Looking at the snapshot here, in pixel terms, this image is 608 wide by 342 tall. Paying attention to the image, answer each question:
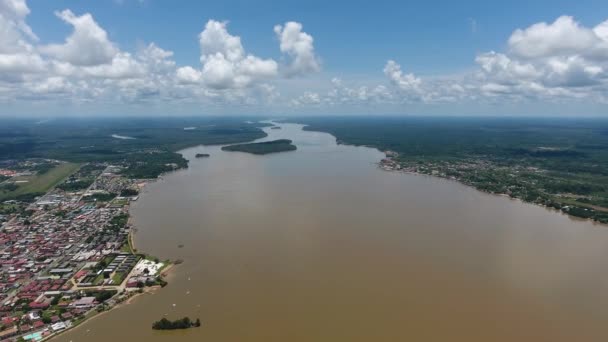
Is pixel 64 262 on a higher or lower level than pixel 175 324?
lower

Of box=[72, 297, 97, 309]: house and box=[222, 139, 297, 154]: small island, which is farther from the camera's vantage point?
box=[222, 139, 297, 154]: small island

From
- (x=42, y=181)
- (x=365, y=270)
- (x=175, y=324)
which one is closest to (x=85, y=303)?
(x=175, y=324)

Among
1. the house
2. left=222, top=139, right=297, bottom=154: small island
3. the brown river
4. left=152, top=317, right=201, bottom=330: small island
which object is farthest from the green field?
left=152, top=317, right=201, bottom=330: small island

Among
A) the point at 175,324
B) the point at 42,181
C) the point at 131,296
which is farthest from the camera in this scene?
the point at 42,181

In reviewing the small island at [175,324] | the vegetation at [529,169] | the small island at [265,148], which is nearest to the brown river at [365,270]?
the small island at [175,324]

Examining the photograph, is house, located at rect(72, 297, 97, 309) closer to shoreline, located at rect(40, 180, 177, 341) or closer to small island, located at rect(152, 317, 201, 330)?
shoreline, located at rect(40, 180, 177, 341)

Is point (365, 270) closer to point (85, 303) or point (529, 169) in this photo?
point (85, 303)
